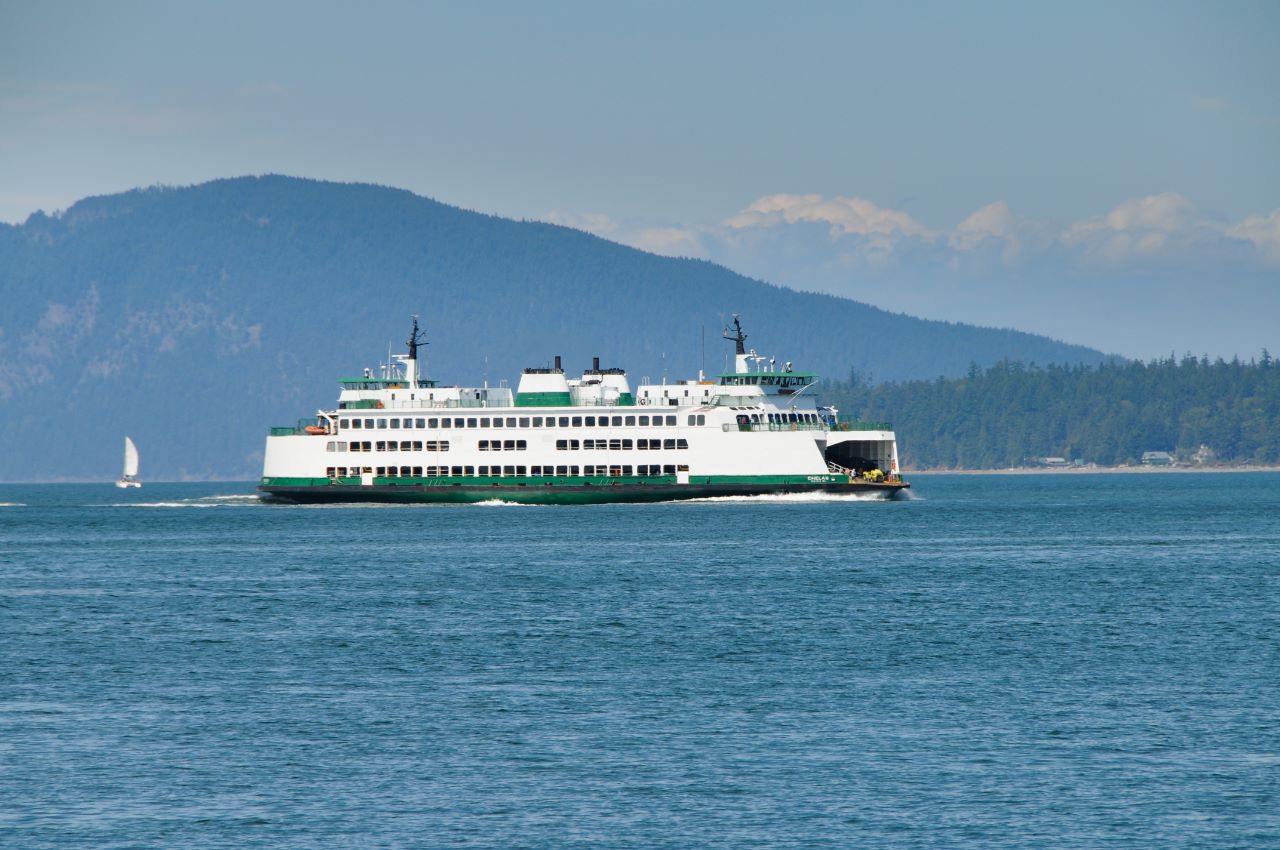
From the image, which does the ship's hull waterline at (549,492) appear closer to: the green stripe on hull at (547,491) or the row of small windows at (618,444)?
the green stripe on hull at (547,491)

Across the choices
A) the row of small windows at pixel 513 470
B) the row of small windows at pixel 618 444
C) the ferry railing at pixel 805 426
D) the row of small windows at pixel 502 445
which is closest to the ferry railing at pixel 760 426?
the ferry railing at pixel 805 426

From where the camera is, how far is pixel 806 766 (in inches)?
1132

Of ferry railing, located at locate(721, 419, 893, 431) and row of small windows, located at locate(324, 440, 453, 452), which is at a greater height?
ferry railing, located at locate(721, 419, 893, 431)

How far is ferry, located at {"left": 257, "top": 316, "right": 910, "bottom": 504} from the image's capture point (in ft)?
333

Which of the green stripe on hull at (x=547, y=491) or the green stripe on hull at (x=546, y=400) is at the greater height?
the green stripe on hull at (x=546, y=400)

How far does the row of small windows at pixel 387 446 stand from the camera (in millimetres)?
106625

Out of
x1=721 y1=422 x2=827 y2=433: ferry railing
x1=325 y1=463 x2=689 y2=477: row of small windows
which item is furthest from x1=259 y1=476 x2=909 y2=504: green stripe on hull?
x1=721 y1=422 x2=827 y2=433: ferry railing

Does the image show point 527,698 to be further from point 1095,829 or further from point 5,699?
point 1095,829

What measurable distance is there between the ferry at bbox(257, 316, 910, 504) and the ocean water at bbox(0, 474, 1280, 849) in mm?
32722

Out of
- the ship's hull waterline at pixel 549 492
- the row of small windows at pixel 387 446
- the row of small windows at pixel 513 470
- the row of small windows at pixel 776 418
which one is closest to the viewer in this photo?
the row of small windows at pixel 776 418

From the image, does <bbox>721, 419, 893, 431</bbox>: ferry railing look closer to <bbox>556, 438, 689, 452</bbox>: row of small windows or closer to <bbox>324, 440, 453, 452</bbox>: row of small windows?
<bbox>556, 438, 689, 452</bbox>: row of small windows

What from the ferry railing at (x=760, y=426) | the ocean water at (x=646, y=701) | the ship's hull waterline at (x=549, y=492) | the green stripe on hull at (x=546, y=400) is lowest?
the ocean water at (x=646, y=701)

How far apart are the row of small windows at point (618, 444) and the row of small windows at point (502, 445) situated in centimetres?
214

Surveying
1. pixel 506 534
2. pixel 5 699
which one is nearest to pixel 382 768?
pixel 5 699
